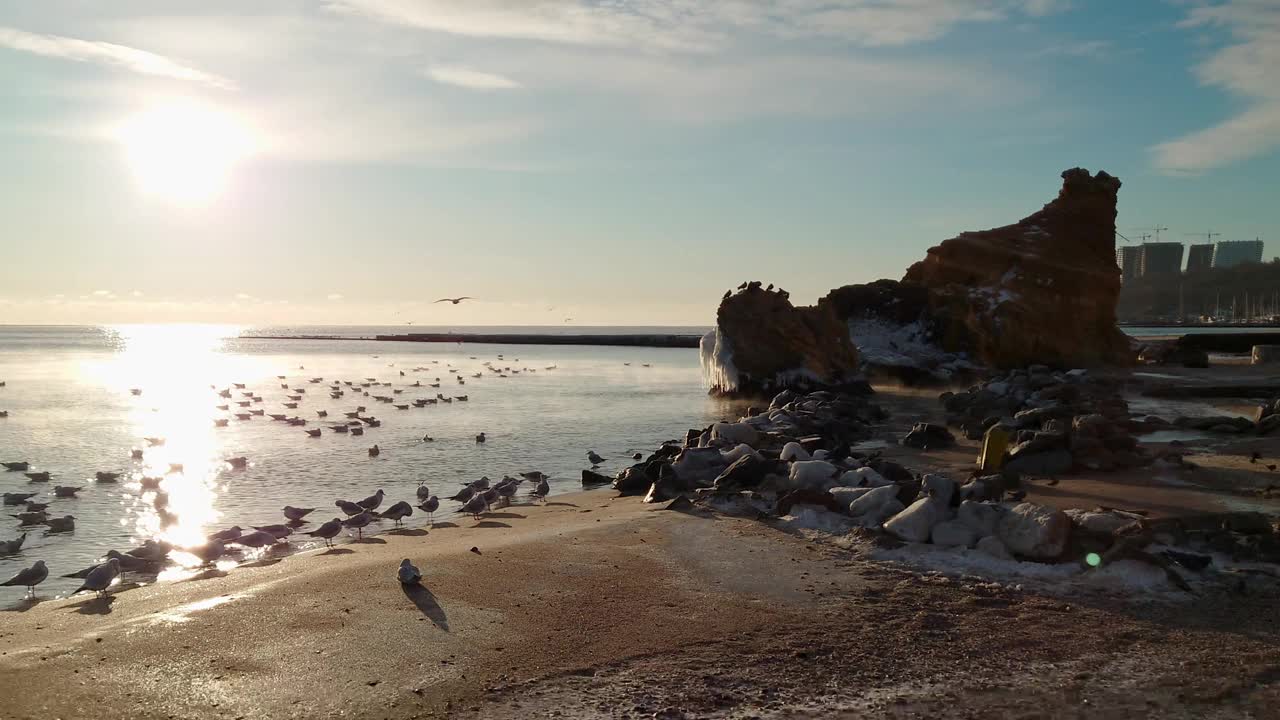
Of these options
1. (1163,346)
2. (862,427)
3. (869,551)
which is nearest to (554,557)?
(869,551)

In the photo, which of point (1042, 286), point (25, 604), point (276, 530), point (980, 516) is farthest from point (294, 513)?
point (1042, 286)

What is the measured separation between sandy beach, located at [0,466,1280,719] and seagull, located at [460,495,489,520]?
3866 mm

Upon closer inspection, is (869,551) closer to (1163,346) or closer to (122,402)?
(122,402)

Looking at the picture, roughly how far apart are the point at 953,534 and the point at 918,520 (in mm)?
392

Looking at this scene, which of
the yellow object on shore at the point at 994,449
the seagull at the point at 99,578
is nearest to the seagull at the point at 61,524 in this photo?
the seagull at the point at 99,578

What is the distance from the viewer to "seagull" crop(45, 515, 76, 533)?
40.9ft

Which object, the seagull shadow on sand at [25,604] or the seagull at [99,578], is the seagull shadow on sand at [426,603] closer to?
the seagull at [99,578]

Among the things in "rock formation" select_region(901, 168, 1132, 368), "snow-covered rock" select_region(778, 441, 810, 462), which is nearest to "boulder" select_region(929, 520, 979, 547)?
"snow-covered rock" select_region(778, 441, 810, 462)

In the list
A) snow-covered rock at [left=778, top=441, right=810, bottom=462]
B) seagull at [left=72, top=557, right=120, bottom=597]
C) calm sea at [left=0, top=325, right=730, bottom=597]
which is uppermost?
snow-covered rock at [left=778, top=441, right=810, bottom=462]

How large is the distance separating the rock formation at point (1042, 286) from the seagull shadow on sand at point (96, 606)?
1652 inches

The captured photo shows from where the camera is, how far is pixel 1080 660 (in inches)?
242

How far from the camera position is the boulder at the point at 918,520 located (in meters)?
9.32

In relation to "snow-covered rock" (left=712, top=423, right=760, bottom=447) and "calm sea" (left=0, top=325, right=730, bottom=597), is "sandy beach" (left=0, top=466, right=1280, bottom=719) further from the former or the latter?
"snow-covered rock" (left=712, top=423, right=760, bottom=447)

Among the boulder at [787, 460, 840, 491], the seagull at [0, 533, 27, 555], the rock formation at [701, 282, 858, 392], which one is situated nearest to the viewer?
the seagull at [0, 533, 27, 555]
